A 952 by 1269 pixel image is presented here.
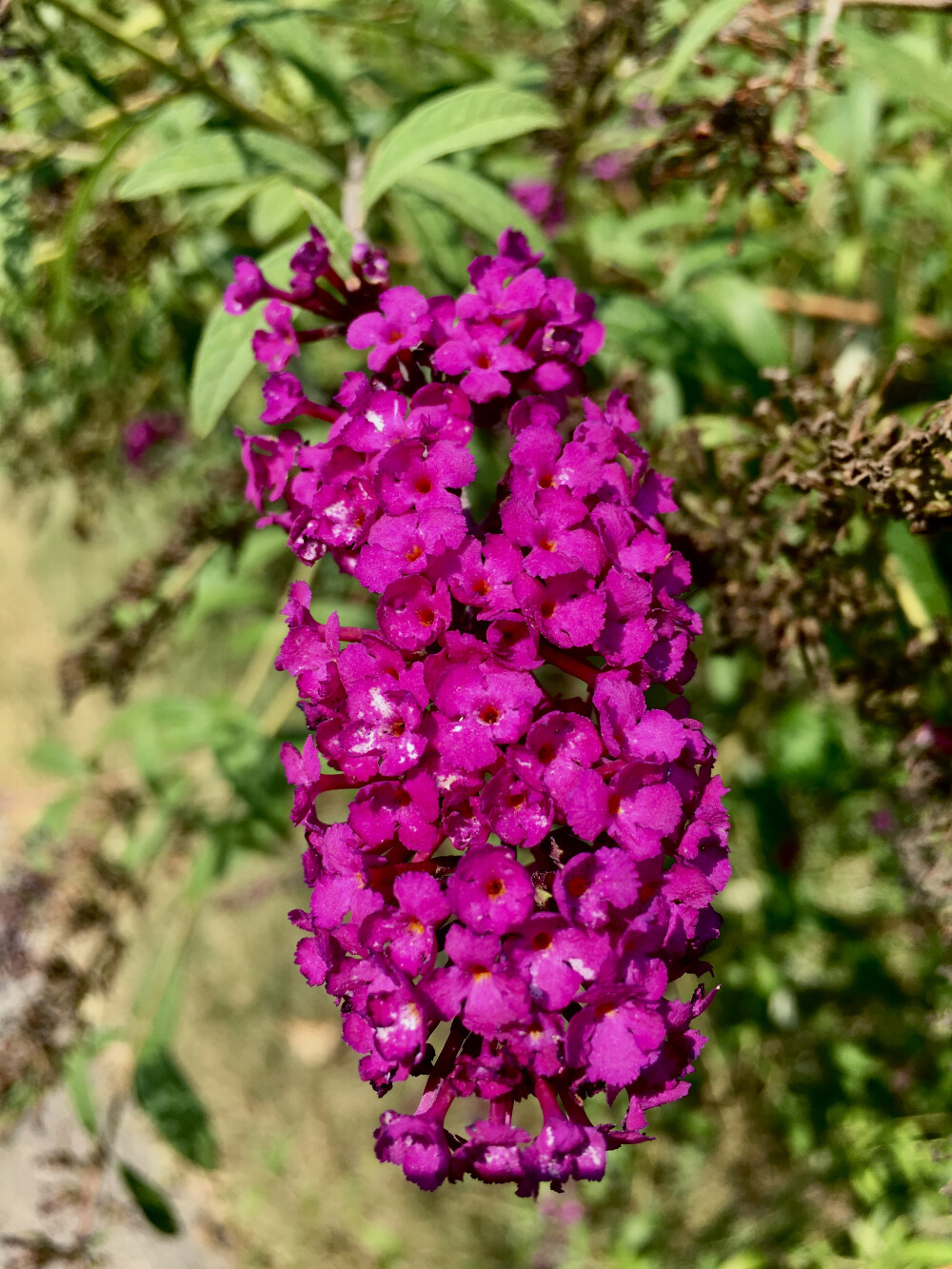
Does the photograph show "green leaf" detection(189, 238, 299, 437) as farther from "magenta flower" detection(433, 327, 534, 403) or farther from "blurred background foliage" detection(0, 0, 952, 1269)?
"magenta flower" detection(433, 327, 534, 403)

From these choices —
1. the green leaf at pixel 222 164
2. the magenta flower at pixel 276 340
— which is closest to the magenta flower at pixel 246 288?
the magenta flower at pixel 276 340

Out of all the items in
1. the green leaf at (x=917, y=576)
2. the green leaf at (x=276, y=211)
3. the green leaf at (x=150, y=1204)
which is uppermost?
the green leaf at (x=276, y=211)

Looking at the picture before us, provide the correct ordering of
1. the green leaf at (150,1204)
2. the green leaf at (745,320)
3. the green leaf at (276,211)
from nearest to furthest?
the green leaf at (276,211)
the green leaf at (745,320)
the green leaf at (150,1204)

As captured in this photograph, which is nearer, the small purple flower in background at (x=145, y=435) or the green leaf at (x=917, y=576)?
the green leaf at (x=917, y=576)

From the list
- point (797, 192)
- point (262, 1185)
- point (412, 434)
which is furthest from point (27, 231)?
point (262, 1185)

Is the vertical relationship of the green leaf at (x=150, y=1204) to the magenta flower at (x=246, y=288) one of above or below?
below

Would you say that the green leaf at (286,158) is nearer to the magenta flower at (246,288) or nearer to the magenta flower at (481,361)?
the magenta flower at (246,288)

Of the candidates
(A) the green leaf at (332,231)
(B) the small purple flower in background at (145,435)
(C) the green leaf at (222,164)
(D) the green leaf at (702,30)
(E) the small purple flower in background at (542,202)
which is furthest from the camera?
(B) the small purple flower in background at (145,435)
